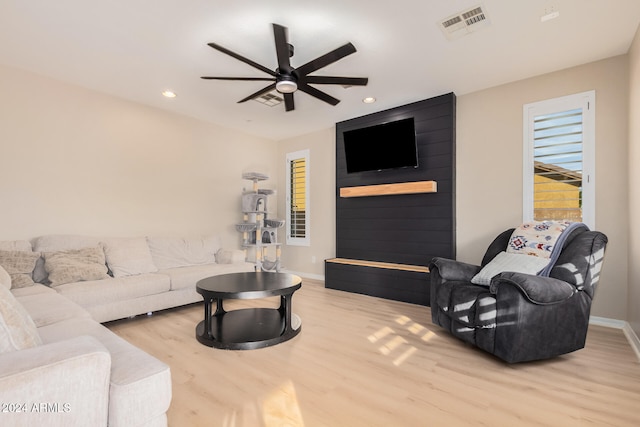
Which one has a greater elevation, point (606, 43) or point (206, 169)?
point (606, 43)

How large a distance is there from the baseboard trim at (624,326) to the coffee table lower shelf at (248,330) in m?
2.72

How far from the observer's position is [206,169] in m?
4.90

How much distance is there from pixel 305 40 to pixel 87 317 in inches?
A: 105

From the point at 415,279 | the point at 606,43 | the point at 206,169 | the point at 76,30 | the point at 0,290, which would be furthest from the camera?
the point at 206,169

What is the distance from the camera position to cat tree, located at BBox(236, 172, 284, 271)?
5.16 metres

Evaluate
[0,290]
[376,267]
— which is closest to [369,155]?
[376,267]

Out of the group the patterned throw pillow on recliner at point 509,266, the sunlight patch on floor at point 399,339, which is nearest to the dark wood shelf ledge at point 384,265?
the sunlight patch on floor at point 399,339

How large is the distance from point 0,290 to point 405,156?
3.92 metres

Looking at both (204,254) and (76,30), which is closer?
(76,30)

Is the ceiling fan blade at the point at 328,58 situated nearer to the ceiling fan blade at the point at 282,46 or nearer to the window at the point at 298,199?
the ceiling fan blade at the point at 282,46

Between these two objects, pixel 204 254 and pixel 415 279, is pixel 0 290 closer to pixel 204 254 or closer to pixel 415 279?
pixel 204 254

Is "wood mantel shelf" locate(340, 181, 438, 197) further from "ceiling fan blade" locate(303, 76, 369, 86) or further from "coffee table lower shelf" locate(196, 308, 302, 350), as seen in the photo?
"coffee table lower shelf" locate(196, 308, 302, 350)

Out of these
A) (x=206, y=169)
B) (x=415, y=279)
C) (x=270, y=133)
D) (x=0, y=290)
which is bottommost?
(x=415, y=279)

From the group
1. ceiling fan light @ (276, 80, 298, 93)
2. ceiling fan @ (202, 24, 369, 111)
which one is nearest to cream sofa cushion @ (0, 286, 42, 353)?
ceiling fan @ (202, 24, 369, 111)
